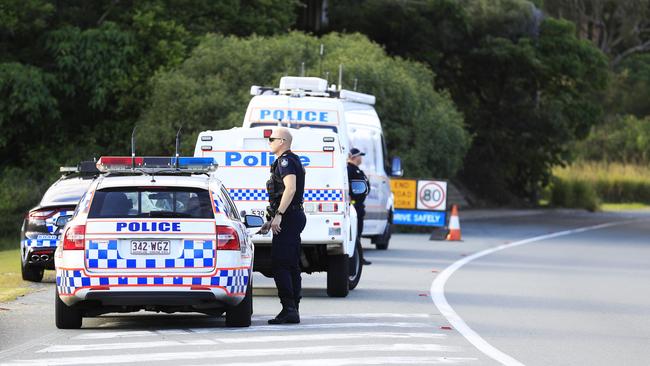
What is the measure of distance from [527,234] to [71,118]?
1334 centimetres

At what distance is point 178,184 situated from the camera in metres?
13.7

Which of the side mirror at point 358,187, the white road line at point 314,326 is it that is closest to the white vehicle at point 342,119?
the side mirror at point 358,187

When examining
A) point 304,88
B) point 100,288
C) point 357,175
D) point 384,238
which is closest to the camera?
point 100,288

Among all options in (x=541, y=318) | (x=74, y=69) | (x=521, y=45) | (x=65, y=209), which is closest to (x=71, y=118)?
(x=74, y=69)

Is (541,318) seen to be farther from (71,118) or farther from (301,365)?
(71,118)

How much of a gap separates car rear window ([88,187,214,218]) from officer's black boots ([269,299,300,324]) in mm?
1327

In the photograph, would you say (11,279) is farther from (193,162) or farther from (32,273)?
(193,162)

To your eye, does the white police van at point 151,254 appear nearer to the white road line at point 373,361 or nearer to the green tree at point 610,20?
the white road line at point 373,361

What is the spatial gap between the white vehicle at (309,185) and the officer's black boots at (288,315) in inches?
133

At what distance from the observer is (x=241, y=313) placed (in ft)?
45.5

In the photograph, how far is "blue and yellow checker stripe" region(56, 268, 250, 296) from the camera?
13.2 meters

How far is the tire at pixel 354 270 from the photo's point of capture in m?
18.8

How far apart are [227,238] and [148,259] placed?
29.2 inches

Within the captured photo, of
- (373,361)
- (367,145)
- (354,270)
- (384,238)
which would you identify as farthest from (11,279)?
(384,238)
